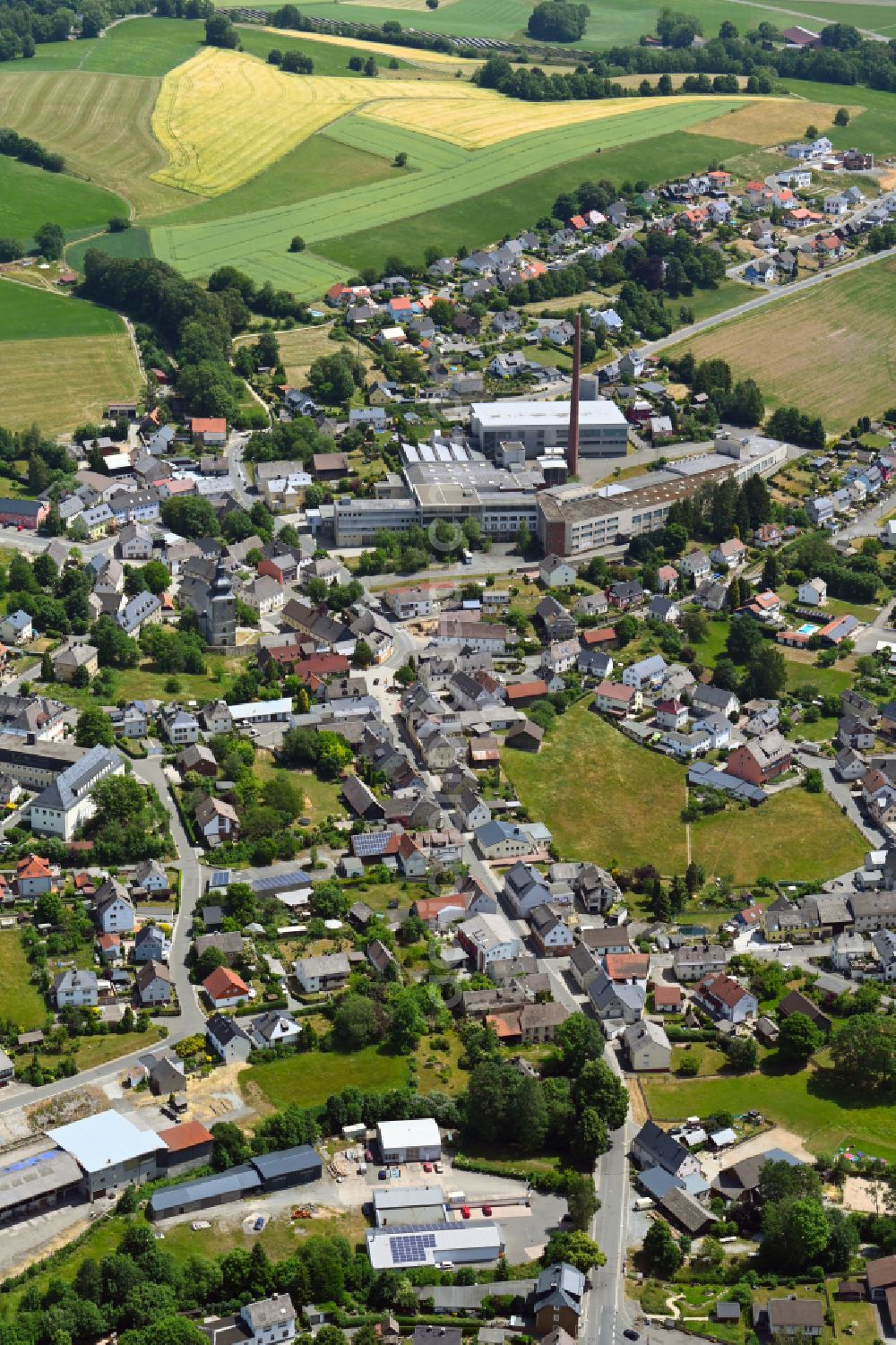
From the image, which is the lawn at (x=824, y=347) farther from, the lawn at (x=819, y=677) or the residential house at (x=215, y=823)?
the residential house at (x=215, y=823)

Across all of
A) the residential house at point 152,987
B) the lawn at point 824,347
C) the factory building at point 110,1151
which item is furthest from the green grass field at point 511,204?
the factory building at point 110,1151

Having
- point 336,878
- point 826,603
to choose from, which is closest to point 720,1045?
point 336,878

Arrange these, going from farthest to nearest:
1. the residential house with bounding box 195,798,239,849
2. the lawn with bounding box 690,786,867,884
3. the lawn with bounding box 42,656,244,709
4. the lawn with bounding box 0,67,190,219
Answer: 1. the lawn with bounding box 0,67,190,219
2. the lawn with bounding box 42,656,244,709
3. the lawn with bounding box 690,786,867,884
4. the residential house with bounding box 195,798,239,849

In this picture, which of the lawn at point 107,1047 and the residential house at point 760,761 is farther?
the residential house at point 760,761

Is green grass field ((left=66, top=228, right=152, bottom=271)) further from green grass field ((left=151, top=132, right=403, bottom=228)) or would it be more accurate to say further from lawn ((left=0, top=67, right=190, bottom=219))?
green grass field ((left=151, top=132, right=403, bottom=228))

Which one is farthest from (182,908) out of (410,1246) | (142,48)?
(142,48)

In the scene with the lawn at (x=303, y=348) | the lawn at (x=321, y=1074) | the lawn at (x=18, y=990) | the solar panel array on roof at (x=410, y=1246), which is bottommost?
the solar panel array on roof at (x=410, y=1246)

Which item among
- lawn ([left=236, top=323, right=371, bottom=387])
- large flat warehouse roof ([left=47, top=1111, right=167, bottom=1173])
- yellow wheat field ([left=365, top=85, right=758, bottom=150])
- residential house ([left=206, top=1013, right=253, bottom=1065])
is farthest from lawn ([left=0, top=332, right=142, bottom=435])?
large flat warehouse roof ([left=47, top=1111, right=167, bottom=1173])
